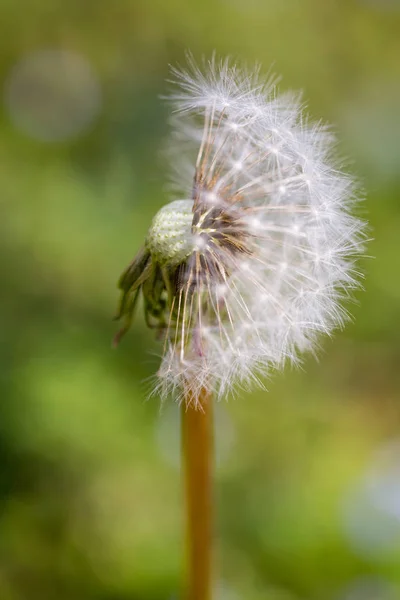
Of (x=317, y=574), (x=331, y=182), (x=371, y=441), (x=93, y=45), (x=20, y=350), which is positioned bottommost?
(x=317, y=574)

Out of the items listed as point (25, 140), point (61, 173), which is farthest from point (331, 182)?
point (25, 140)

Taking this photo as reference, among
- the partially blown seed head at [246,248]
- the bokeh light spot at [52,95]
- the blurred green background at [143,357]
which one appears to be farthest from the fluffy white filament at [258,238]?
the bokeh light spot at [52,95]

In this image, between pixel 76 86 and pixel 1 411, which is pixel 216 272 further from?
pixel 76 86

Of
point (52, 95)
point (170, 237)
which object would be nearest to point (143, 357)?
point (52, 95)

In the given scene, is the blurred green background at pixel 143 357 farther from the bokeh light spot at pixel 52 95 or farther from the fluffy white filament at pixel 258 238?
the fluffy white filament at pixel 258 238

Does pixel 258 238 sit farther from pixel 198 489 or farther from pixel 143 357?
pixel 143 357

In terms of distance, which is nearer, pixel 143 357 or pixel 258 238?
pixel 258 238

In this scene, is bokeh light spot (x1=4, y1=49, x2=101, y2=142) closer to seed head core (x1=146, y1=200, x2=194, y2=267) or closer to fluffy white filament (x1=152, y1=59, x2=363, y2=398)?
fluffy white filament (x1=152, y1=59, x2=363, y2=398)
